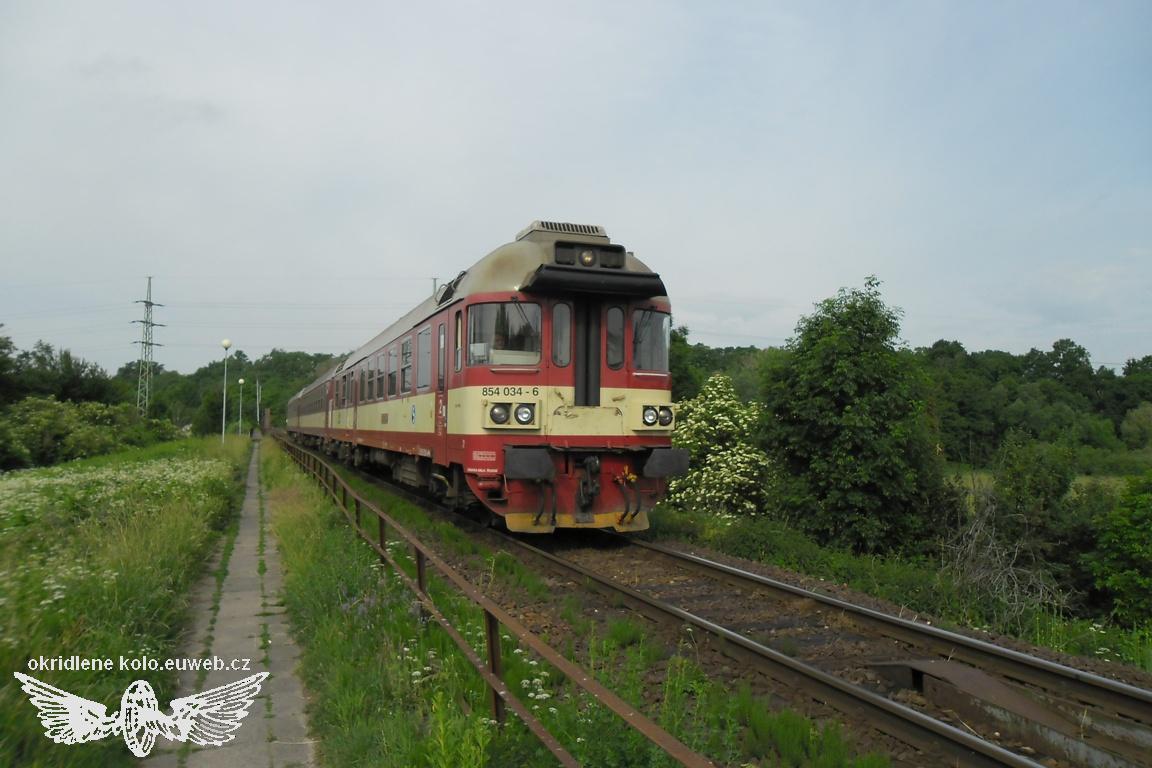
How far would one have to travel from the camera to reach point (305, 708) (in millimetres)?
5066

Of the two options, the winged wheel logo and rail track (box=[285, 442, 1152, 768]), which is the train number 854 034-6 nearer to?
rail track (box=[285, 442, 1152, 768])

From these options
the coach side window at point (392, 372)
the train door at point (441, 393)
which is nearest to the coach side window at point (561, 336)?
the train door at point (441, 393)

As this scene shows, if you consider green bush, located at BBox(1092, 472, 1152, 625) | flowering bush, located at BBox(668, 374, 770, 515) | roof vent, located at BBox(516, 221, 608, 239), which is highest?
roof vent, located at BBox(516, 221, 608, 239)

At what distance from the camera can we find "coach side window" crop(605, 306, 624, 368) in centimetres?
1003

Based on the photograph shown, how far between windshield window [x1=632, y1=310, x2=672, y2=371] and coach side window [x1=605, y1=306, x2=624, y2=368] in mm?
170

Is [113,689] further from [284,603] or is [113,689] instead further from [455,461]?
[455,461]

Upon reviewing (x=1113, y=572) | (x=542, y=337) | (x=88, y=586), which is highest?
(x=542, y=337)

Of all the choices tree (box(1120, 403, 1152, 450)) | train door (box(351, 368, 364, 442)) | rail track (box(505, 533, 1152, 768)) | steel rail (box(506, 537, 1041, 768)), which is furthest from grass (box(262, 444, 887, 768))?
tree (box(1120, 403, 1152, 450))

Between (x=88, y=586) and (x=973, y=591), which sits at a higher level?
(x=88, y=586)

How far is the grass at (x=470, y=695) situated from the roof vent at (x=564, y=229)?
194 inches

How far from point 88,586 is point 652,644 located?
414cm

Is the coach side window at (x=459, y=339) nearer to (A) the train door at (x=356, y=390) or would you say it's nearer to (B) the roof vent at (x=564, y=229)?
(B) the roof vent at (x=564, y=229)

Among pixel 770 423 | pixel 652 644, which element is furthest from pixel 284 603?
pixel 770 423

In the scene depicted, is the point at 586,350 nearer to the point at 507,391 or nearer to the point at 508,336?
the point at 508,336
